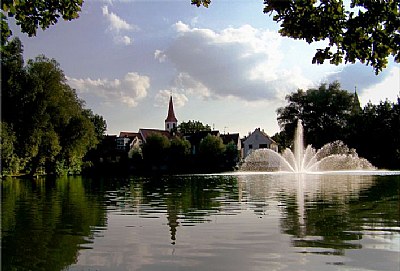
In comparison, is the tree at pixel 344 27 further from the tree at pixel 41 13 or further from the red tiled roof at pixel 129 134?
the red tiled roof at pixel 129 134

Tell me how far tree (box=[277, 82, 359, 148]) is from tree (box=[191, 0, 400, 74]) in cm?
7089

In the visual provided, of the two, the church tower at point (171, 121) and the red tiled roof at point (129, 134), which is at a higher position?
the church tower at point (171, 121)

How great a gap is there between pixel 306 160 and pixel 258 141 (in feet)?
107

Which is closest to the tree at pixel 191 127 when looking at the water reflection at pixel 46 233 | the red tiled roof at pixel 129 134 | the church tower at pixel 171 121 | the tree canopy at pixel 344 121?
the church tower at pixel 171 121

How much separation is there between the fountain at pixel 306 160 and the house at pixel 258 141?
10770 millimetres

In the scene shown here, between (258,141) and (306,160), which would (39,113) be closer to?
(306,160)

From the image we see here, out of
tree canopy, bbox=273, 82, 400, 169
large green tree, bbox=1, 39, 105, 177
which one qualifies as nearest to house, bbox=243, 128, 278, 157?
tree canopy, bbox=273, 82, 400, 169

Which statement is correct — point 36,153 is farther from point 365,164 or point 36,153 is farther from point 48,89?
point 365,164

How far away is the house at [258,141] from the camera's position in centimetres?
9256

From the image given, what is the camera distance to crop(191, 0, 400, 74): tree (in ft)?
20.6

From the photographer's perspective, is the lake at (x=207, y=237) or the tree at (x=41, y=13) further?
the lake at (x=207, y=237)

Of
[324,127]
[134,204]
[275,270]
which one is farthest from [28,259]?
[324,127]

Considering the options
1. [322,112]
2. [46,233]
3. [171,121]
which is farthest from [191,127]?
[46,233]

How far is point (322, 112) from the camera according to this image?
257 ft
